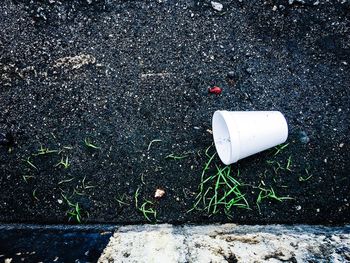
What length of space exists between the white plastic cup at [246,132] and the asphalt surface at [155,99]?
0.12 meters

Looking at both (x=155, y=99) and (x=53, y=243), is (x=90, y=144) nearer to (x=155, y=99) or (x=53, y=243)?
(x=155, y=99)

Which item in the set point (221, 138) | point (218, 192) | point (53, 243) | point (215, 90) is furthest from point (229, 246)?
point (215, 90)

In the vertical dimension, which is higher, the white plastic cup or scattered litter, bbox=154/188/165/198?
the white plastic cup

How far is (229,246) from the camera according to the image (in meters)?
1.58


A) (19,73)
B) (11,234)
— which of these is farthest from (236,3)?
(11,234)

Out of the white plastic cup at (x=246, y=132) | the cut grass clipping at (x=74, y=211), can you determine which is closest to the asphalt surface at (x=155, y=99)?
the cut grass clipping at (x=74, y=211)

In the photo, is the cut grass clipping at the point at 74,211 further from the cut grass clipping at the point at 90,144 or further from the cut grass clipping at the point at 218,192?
the cut grass clipping at the point at 218,192

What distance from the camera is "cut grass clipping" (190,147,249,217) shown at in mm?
2088

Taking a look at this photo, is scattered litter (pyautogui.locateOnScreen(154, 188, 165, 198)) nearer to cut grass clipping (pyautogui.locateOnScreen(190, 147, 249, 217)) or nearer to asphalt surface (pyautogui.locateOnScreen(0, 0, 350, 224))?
asphalt surface (pyautogui.locateOnScreen(0, 0, 350, 224))

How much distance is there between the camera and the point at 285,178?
212cm

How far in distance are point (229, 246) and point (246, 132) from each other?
1.98ft

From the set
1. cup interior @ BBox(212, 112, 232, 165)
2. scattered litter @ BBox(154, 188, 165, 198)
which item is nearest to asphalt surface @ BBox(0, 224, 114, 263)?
scattered litter @ BBox(154, 188, 165, 198)

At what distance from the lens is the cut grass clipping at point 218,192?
6.85ft

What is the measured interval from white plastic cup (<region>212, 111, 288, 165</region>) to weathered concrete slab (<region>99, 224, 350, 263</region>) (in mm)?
448
